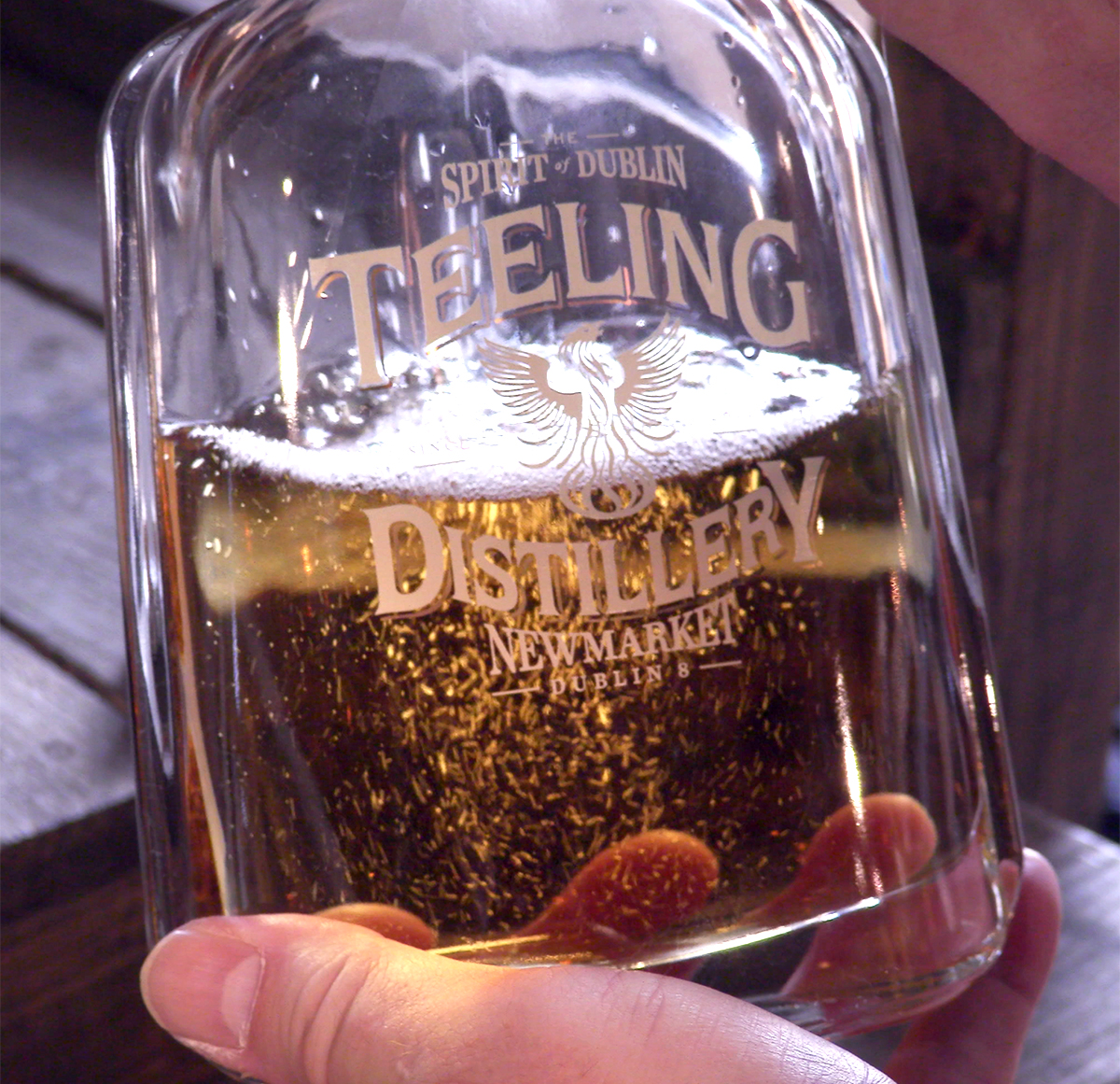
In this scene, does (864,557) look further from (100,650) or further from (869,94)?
(100,650)

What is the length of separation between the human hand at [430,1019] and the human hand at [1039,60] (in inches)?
10.7

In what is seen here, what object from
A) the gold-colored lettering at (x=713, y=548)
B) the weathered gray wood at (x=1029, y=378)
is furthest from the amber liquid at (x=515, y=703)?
the weathered gray wood at (x=1029, y=378)

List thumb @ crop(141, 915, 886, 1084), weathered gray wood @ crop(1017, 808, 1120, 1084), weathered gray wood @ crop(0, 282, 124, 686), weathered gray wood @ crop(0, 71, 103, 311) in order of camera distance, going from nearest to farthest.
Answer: thumb @ crop(141, 915, 886, 1084) → weathered gray wood @ crop(1017, 808, 1120, 1084) → weathered gray wood @ crop(0, 282, 124, 686) → weathered gray wood @ crop(0, 71, 103, 311)

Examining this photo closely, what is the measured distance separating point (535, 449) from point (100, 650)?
30cm

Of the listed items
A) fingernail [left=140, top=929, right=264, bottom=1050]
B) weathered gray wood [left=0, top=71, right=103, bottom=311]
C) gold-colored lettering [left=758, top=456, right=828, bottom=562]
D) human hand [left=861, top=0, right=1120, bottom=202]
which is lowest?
fingernail [left=140, top=929, right=264, bottom=1050]

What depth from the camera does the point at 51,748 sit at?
49 cm

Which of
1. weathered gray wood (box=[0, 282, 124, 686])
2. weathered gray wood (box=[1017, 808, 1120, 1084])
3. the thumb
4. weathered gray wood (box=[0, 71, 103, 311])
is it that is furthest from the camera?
weathered gray wood (box=[0, 71, 103, 311])

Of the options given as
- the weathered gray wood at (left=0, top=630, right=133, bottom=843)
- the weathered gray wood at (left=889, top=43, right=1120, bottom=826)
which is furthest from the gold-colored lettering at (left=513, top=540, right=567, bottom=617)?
the weathered gray wood at (left=889, top=43, right=1120, bottom=826)

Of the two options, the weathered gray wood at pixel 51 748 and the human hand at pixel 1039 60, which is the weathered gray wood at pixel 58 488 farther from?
the human hand at pixel 1039 60

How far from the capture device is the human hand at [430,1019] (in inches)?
11.7

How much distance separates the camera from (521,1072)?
0.30 metres

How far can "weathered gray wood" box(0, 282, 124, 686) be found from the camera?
22.2 inches

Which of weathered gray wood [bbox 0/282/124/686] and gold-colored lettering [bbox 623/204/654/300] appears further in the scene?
weathered gray wood [bbox 0/282/124/686]

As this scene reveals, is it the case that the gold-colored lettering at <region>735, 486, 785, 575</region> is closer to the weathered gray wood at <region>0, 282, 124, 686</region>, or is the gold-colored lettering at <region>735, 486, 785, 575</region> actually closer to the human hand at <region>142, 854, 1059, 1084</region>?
the human hand at <region>142, 854, 1059, 1084</region>
